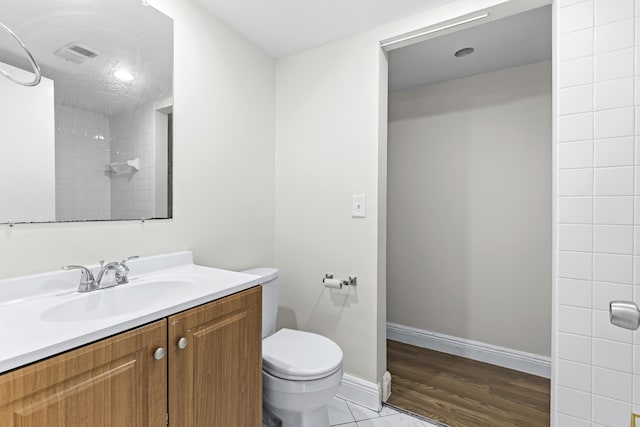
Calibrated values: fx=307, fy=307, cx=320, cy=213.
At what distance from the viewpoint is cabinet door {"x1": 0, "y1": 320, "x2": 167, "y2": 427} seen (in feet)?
2.06

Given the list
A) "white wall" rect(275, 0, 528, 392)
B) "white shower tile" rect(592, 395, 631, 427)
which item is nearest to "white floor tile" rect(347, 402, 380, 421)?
"white wall" rect(275, 0, 528, 392)

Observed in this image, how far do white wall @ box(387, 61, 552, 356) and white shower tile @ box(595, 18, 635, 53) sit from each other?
97cm

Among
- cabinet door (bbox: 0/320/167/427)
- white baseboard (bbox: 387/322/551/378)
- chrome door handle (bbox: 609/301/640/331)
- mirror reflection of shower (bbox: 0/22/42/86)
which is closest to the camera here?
cabinet door (bbox: 0/320/167/427)

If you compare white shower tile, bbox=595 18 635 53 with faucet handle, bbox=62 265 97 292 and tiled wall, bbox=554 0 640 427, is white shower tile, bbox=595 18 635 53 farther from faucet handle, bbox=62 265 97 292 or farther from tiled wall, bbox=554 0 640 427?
faucet handle, bbox=62 265 97 292

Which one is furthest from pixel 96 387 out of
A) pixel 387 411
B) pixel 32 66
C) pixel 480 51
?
pixel 480 51

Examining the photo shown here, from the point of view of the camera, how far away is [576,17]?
1.25 meters

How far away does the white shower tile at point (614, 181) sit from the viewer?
1.17m

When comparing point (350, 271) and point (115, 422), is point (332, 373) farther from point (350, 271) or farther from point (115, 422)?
point (115, 422)

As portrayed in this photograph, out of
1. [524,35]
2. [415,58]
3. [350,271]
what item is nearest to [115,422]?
[350,271]

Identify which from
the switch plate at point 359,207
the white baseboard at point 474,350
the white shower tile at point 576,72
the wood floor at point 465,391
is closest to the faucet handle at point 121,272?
the switch plate at point 359,207

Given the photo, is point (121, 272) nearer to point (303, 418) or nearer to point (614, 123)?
point (303, 418)

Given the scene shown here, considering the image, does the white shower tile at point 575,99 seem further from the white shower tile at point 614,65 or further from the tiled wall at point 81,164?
the tiled wall at point 81,164

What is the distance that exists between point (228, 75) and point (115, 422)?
165 centimetres

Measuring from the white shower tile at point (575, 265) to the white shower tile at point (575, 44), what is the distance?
81 centimetres
